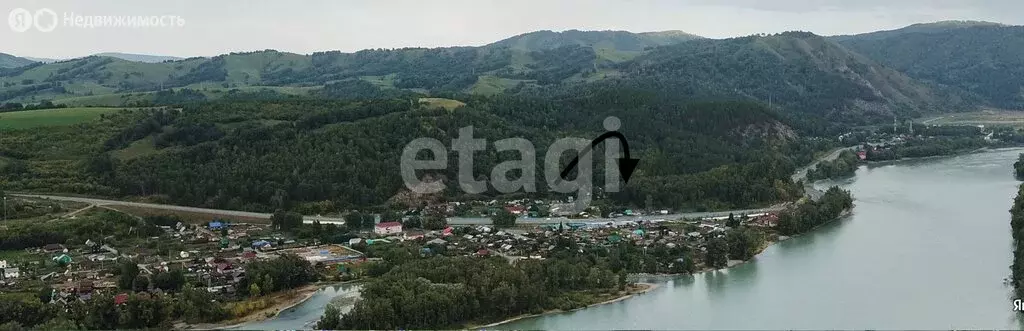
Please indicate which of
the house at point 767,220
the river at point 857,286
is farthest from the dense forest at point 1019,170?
the house at point 767,220

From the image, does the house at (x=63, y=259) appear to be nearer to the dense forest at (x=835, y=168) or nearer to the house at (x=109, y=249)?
the house at (x=109, y=249)

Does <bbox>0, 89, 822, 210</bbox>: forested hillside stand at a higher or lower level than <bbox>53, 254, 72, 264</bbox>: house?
higher

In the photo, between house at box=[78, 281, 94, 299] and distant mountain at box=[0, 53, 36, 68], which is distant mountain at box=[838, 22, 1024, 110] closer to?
house at box=[78, 281, 94, 299]

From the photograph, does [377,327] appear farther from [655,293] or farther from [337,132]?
[337,132]

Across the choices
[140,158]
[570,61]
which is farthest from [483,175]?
[570,61]

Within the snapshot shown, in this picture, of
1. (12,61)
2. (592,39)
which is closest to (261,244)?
(12,61)

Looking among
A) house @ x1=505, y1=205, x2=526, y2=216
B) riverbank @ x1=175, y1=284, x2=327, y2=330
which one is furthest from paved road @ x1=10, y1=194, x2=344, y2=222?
riverbank @ x1=175, y1=284, x2=327, y2=330
